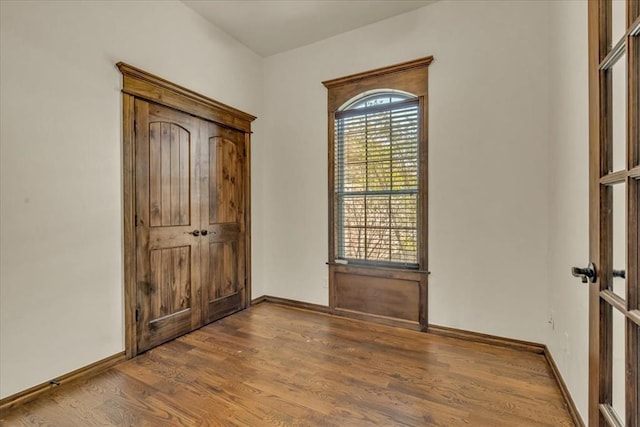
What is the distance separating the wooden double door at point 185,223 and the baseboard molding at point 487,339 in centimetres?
219

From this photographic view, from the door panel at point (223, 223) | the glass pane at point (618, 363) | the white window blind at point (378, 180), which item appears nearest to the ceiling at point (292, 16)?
the white window blind at point (378, 180)

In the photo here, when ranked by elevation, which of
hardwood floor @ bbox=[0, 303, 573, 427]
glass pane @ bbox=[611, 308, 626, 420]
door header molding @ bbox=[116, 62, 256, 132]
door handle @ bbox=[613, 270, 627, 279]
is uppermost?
door header molding @ bbox=[116, 62, 256, 132]

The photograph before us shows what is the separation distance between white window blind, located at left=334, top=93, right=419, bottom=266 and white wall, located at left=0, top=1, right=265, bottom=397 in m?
1.99

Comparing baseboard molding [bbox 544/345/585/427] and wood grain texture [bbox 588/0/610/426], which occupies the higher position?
wood grain texture [bbox 588/0/610/426]

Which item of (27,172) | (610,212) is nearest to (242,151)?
(27,172)

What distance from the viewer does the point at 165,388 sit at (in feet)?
6.83

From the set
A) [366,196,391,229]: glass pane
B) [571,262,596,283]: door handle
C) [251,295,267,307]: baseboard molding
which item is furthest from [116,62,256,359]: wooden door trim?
[571,262,596,283]: door handle

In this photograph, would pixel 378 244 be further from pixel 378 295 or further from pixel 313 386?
pixel 313 386

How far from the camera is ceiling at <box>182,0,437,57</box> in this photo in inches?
117

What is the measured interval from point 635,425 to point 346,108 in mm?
3176

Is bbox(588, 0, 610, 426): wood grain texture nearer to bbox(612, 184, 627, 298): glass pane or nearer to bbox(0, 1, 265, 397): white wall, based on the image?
bbox(612, 184, 627, 298): glass pane

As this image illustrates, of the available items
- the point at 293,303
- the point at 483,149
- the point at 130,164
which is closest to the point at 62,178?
the point at 130,164

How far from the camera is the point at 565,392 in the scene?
1936 millimetres

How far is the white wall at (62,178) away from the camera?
1897 mm
